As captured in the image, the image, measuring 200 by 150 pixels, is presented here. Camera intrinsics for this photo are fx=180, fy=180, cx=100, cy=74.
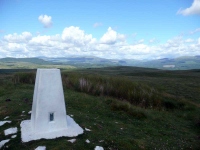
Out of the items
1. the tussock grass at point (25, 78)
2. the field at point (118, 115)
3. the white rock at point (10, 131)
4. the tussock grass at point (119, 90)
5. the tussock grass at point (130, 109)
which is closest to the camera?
the field at point (118, 115)

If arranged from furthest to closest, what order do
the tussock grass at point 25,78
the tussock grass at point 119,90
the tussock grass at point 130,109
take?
the tussock grass at point 25,78 → the tussock grass at point 119,90 → the tussock grass at point 130,109

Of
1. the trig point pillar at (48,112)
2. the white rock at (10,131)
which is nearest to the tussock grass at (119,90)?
the trig point pillar at (48,112)

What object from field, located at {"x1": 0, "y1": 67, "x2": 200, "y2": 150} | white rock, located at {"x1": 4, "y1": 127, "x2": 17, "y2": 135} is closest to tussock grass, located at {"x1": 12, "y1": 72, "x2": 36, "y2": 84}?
field, located at {"x1": 0, "y1": 67, "x2": 200, "y2": 150}

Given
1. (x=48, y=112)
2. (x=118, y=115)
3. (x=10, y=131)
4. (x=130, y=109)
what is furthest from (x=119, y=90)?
(x=10, y=131)

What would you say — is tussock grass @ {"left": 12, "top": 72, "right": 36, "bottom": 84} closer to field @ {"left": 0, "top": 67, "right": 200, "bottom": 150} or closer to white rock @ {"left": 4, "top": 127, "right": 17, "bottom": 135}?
field @ {"left": 0, "top": 67, "right": 200, "bottom": 150}

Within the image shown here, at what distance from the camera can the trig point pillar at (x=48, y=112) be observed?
22.0ft

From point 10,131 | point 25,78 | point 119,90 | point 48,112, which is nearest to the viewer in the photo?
point 48,112

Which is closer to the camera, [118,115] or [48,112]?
[48,112]

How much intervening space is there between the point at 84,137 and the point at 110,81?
33.5 ft

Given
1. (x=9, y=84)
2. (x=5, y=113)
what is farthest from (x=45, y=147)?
(x=9, y=84)

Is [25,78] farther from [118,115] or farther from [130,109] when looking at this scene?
[130,109]

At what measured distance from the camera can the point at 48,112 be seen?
6910mm

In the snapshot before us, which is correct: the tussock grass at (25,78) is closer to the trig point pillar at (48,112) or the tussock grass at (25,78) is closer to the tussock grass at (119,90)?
the tussock grass at (119,90)

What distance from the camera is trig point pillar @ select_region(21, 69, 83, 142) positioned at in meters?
6.71
